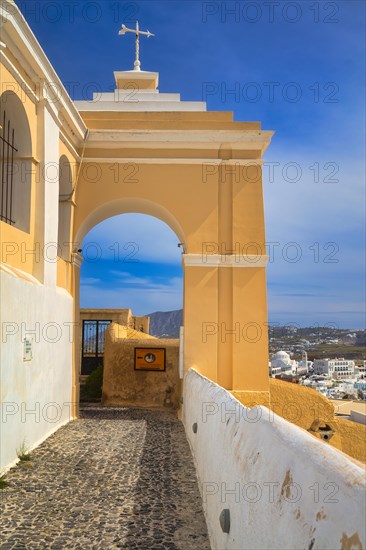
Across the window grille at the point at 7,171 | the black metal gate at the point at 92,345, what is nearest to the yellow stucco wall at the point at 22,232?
the window grille at the point at 7,171

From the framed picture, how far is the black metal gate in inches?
173

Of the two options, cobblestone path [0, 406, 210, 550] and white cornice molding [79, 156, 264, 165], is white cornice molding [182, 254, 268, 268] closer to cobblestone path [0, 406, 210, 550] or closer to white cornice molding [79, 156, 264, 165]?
white cornice molding [79, 156, 264, 165]

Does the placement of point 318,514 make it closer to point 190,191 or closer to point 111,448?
point 111,448

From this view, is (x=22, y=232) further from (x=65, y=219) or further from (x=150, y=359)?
(x=150, y=359)

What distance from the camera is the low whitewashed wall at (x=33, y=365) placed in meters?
5.37

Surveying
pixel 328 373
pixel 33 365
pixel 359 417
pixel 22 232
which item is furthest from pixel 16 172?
pixel 328 373

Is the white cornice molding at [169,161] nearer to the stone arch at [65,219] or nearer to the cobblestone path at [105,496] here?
the stone arch at [65,219]

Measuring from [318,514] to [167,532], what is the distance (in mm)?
2556

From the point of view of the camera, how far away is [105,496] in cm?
477

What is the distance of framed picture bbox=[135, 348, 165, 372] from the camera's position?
11930 millimetres

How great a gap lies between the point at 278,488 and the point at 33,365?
4709mm

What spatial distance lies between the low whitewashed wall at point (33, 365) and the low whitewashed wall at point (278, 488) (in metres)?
2.44

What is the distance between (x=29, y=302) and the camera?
6121mm

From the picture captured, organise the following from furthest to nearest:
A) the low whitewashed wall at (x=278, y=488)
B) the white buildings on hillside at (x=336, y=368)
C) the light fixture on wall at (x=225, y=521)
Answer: the white buildings on hillside at (x=336, y=368) < the light fixture on wall at (x=225, y=521) < the low whitewashed wall at (x=278, y=488)
